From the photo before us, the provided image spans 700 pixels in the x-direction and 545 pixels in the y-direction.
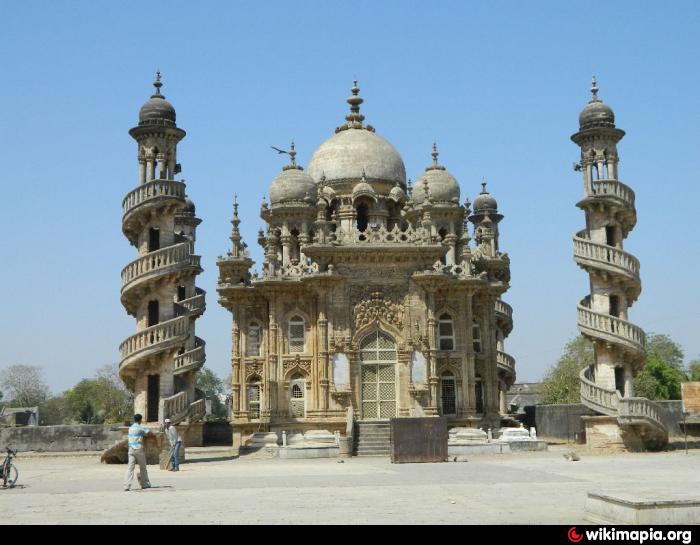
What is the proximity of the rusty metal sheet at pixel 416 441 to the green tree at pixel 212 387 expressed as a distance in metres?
88.4

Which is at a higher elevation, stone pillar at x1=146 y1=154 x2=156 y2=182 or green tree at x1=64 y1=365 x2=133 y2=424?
stone pillar at x1=146 y1=154 x2=156 y2=182

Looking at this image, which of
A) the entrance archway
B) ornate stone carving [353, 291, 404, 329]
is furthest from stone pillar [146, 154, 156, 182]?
the entrance archway

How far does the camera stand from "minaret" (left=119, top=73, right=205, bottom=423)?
109 ft

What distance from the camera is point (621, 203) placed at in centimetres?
3581

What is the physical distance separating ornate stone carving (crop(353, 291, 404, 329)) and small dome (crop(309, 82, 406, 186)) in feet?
31.3

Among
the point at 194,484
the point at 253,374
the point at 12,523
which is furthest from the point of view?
the point at 253,374

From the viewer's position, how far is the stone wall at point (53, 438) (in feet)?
131

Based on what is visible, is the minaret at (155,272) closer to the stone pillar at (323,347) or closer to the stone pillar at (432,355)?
the stone pillar at (323,347)

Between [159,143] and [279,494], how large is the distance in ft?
68.6

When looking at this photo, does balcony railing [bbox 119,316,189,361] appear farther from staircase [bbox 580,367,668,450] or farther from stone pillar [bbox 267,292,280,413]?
staircase [bbox 580,367,668,450]

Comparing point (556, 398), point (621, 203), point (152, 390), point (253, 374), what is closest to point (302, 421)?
point (253, 374)

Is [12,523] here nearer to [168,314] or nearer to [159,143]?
[168,314]

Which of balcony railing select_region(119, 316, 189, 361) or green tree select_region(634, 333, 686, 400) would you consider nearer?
balcony railing select_region(119, 316, 189, 361)

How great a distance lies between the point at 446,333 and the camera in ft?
131
